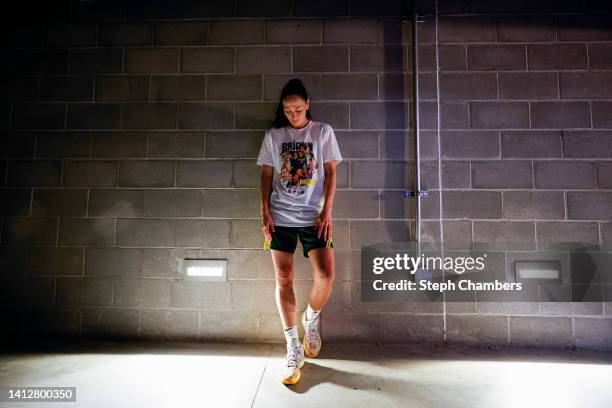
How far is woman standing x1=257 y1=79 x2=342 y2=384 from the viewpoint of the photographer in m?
1.69

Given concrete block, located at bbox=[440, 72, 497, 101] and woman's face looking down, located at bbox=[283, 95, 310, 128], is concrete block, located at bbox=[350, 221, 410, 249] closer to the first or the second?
woman's face looking down, located at bbox=[283, 95, 310, 128]

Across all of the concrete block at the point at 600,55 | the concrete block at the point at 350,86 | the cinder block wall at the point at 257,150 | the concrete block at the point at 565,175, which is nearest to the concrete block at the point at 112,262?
the cinder block wall at the point at 257,150

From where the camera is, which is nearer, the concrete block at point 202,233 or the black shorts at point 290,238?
the black shorts at point 290,238

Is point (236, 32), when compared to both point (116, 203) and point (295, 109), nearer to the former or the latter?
point (295, 109)

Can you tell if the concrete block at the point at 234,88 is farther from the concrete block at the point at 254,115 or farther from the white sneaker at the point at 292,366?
the white sneaker at the point at 292,366

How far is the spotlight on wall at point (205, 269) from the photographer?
6.70ft

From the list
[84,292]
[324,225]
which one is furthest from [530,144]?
[84,292]

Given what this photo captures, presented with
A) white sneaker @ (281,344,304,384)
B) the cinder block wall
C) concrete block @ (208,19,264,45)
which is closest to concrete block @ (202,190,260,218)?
the cinder block wall

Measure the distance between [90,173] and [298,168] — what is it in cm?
143

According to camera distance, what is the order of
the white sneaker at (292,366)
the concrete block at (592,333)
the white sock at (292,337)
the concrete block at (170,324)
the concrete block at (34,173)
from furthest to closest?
the concrete block at (34,173) → the concrete block at (170,324) → the concrete block at (592,333) → the white sock at (292,337) → the white sneaker at (292,366)

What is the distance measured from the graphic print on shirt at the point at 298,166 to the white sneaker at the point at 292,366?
796 mm

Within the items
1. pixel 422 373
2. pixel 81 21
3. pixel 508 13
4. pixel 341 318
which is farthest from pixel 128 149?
pixel 508 13

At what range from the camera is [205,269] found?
2.05 m

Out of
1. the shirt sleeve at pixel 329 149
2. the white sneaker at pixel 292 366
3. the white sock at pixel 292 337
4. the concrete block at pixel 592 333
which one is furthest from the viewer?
the concrete block at pixel 592 333
